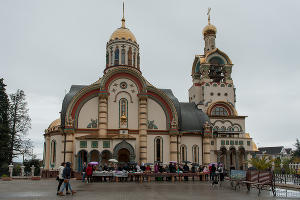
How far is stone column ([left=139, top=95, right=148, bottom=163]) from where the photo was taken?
36.9m

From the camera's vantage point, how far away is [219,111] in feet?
162

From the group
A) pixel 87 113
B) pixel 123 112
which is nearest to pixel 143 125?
pixel 123 112

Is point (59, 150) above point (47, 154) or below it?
above

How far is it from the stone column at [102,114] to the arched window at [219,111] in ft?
62.2

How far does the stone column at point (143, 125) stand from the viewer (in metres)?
36.9

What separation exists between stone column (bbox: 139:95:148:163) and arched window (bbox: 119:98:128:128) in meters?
1.68

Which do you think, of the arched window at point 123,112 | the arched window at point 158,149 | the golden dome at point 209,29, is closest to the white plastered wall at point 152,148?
the arched window at point 158,149

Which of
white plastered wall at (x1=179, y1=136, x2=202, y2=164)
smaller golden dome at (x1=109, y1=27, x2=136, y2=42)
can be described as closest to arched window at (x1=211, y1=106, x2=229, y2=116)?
white plastered wall at (x1=179, y1=136, x2=202, y2=164)

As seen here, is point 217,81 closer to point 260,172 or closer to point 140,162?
point 140,162

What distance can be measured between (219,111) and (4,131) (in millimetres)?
30759

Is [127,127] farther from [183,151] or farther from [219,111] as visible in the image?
[219,111]

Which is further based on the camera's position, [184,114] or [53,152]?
[184,114]

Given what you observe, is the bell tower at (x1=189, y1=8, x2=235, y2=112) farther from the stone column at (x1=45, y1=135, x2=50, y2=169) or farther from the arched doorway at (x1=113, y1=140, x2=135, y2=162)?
the stone column at (x1=45, y1=135, x2=50, y2=169)

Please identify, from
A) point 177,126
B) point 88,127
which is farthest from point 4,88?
point 177,126
